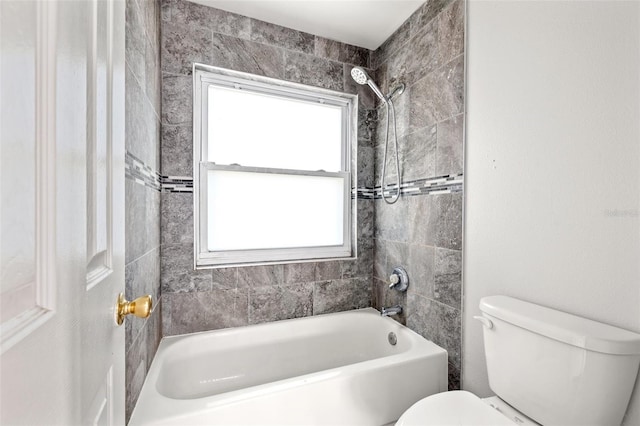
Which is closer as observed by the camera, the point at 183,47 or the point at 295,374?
the point at 183,47

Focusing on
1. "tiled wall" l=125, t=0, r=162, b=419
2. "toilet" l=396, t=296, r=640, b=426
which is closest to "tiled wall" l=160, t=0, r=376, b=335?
Answer: "tiled wall" l=125, t=0, r=162, b=419

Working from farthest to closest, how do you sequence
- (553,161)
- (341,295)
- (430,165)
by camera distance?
(341,295) → (430,165) → (553,161)

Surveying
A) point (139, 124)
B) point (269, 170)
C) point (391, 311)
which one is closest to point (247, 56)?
point (269, 170)

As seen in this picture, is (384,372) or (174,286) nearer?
(384,372)

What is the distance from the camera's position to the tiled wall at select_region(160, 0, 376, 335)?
1653 mm

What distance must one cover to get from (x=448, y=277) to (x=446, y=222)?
299 millimetres

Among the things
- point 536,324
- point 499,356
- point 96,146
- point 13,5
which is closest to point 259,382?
point 499,356

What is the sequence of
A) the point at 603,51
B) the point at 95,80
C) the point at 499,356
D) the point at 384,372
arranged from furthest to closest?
the point at 384,372 < the point at 499,356 < the point at 603,51 < the point at 95,80

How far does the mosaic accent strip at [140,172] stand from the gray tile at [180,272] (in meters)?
0.39

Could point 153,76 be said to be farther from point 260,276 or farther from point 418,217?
point 418,217

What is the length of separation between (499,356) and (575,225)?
572mm

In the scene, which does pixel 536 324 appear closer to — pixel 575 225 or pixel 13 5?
pixel 575 225

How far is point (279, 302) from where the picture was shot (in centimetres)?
189

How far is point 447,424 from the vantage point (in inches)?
36.7
